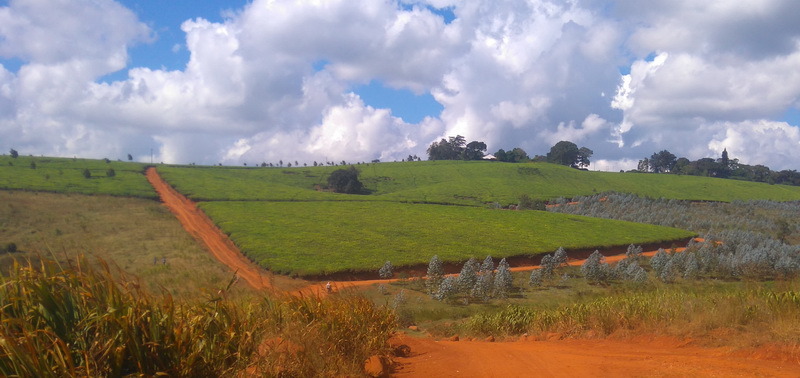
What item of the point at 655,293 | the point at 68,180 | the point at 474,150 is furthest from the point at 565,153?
the point at 655,293

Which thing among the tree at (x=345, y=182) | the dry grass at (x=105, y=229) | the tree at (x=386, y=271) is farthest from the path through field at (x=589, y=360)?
the tree at (x=345, y=182)

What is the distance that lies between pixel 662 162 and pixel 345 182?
75339 mm

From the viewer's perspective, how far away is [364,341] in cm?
621

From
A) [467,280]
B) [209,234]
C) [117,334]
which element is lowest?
[467,280]

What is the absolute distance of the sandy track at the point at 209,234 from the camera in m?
25.7

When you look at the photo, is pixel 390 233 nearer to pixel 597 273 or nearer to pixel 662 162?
pixel 597 273

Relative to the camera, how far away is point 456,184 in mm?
65250

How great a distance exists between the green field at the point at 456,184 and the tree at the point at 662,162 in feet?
93.7

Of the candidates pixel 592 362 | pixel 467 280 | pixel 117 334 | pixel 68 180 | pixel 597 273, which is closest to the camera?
pixel 117 334

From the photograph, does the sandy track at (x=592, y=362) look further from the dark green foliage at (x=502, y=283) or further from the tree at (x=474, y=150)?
the tree at (x=474, y=150)

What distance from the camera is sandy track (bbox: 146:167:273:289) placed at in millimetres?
25722

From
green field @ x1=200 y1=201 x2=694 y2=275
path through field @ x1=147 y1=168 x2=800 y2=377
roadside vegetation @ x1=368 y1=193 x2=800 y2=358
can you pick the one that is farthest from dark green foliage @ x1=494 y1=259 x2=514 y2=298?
path through field @ x1=147 y1=168 x2=800 y2=377

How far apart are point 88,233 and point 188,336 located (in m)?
28.4

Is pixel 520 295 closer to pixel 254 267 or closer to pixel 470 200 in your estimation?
pixel 254 267
